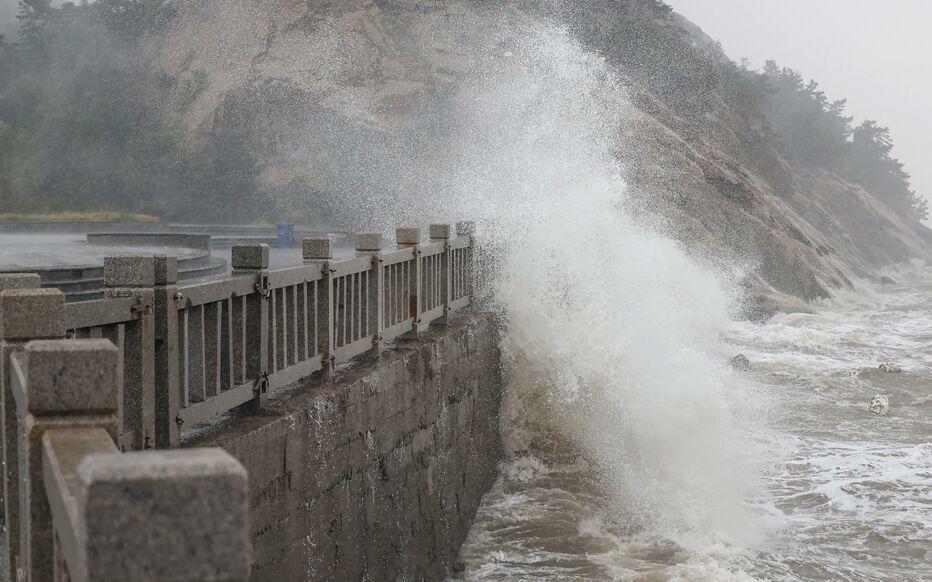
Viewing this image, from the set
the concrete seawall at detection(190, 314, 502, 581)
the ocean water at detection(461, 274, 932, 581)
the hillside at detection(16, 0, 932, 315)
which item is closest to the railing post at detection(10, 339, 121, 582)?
the concrete seawall at detection(190, 314, 502, 581)

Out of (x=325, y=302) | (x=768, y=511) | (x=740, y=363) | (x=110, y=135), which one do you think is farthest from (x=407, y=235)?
(x=110, y=135)

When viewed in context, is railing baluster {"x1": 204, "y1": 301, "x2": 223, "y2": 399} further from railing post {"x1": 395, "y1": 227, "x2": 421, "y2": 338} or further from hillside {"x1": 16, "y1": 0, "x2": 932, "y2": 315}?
hillside {"x1": 16, "y1": 0, "x2": 932, "y2": 315}

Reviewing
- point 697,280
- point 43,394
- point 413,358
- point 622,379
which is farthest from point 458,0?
point 43,394

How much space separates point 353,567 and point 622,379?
22.0 ft

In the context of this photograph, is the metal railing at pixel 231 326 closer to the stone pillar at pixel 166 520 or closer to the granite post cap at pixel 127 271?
the granite post cap at pixel 127 271

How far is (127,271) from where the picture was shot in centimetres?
471

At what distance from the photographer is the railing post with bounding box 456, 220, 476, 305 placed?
1243 centimetres

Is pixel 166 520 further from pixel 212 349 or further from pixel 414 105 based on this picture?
pixel 414 105

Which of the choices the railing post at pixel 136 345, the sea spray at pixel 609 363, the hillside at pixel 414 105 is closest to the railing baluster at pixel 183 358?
the railing post at pixel 136 345

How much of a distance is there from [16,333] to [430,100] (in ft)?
111

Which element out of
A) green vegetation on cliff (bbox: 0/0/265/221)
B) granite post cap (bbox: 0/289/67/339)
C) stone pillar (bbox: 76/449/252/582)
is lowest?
stone pillar (bbox: 76/449/252/582)

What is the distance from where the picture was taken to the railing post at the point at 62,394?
2.68 metres

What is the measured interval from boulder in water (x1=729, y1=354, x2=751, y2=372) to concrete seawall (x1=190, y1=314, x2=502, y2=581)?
407 inches

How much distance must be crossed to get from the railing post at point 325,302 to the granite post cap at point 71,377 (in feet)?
13.7
